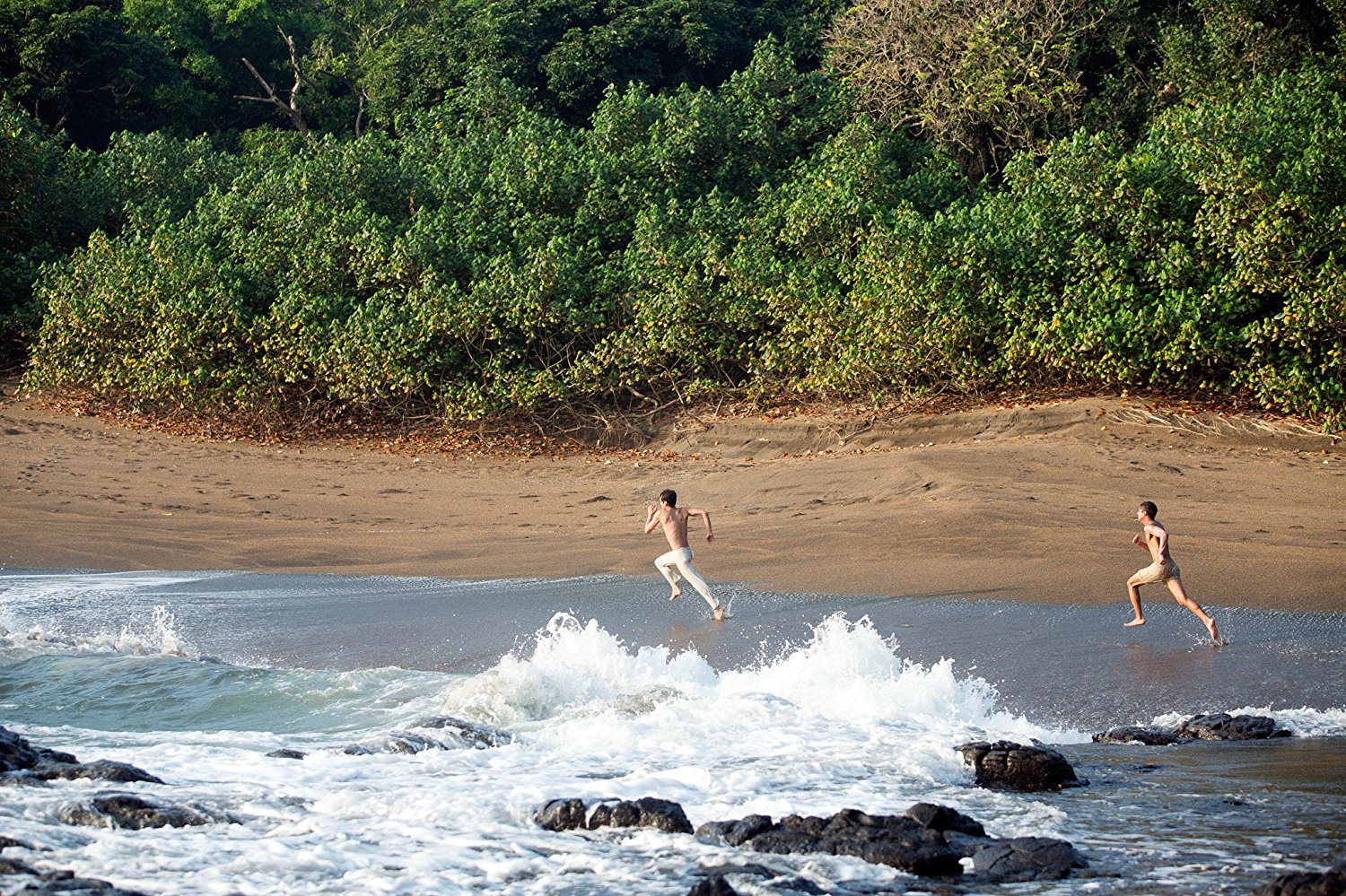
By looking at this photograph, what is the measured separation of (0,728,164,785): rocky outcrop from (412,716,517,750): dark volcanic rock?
1.66 metres

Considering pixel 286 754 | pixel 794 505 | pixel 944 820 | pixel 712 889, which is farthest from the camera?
pixel 794 505

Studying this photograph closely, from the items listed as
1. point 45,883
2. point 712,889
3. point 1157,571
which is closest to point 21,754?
point 45,883

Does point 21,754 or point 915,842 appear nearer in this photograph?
point 915,842

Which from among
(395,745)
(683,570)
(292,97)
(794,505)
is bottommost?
(395,745)

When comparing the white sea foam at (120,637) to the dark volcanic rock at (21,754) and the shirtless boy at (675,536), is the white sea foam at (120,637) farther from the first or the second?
the shirtless boy at (675,536)

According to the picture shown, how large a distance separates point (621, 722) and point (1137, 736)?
123 inches

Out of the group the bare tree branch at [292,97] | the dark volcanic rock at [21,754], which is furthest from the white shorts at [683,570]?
the bare tree branch at [292,97]

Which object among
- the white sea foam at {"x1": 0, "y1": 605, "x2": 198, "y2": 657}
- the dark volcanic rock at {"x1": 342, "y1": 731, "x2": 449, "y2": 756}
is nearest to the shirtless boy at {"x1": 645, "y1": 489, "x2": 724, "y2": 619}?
the dark volcanic rock at {"x1": 342, "y1": 731, "x2": 449, "y2": 756}

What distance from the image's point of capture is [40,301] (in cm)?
2248

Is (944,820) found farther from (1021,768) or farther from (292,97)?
(292,97)

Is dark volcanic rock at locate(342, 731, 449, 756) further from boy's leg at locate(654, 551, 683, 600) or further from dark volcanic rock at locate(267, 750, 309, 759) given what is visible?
boy's leg at locate(654, 551, 683, 600)

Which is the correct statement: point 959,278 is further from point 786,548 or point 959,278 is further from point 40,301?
point 40,301

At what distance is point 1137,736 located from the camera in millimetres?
7531

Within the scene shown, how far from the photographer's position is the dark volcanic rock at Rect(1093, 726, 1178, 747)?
7.47 meters
